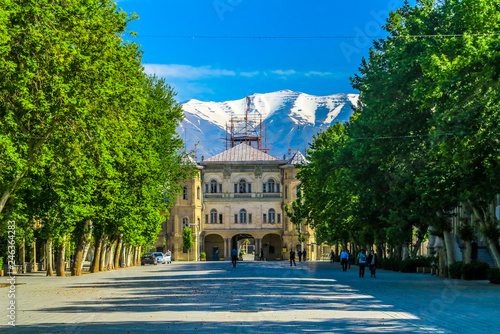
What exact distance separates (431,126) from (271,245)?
90811 mm

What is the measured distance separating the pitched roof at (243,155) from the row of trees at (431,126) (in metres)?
74.7

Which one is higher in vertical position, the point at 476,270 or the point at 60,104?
the point at 60,104

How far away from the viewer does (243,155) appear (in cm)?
12525

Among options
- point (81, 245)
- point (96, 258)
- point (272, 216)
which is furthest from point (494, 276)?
point (272, 216)

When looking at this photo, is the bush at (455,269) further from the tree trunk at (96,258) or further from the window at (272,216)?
the window at (272,216)

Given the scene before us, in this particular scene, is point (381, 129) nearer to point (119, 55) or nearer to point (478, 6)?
point (478, 6)

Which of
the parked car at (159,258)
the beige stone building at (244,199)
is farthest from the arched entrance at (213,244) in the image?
the parked car at (159,258)

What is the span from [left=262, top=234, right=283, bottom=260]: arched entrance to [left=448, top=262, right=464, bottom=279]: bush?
8398 cm

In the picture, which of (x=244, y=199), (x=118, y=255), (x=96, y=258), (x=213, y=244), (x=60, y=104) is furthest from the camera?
(x=213, y=244)

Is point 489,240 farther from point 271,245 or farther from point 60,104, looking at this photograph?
point 271,245

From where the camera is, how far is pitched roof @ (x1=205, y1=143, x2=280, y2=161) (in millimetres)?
124750

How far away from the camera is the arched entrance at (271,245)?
123375 millimetres

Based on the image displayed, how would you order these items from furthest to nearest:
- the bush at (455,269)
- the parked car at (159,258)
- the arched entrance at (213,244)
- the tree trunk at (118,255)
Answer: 1. the arched entrance at (213,244)
2. the parked car at (159,258)
3. the tree trunk at (118,255)
4. the bush at (455,269)

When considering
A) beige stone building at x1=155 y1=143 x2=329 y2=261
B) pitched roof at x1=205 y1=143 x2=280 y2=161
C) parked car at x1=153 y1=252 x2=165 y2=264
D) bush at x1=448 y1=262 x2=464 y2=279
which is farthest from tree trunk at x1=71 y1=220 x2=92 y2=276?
pitched roof at x1=205 y1=143 x2=280 y2=161
